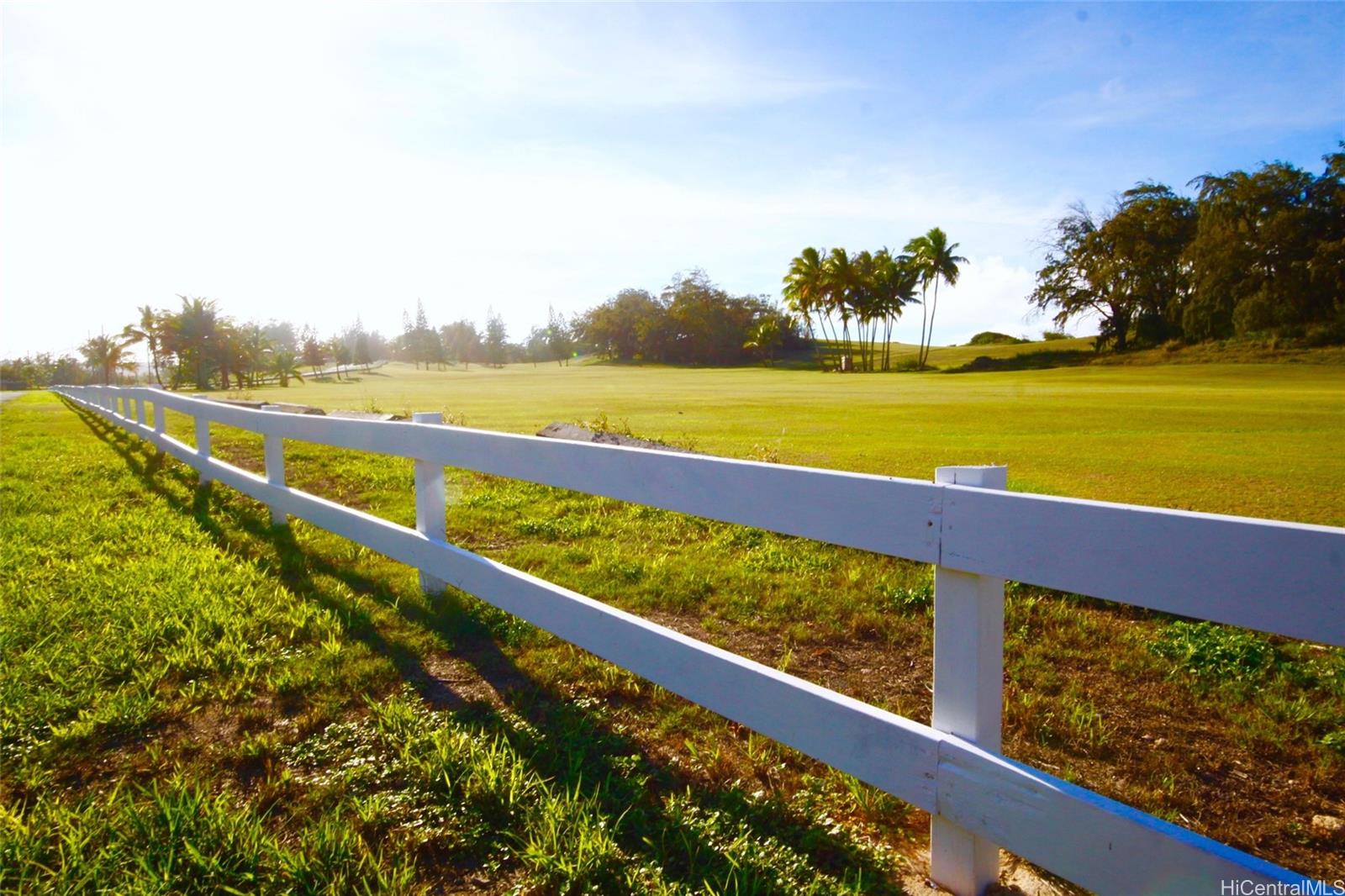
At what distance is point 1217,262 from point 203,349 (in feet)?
237

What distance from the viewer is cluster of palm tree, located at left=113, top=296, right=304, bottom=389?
63.4 metres

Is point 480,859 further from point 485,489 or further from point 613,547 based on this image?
point 485,489

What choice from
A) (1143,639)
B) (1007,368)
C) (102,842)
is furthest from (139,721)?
(1007,368)

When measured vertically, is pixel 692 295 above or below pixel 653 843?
above

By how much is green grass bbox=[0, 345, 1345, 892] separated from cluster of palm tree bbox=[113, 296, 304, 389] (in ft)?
205

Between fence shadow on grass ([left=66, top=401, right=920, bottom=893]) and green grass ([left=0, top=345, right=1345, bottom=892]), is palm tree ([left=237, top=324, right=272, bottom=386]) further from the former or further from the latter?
fence shadow on grass ([left=66, top=401, right=920, bottom=893])

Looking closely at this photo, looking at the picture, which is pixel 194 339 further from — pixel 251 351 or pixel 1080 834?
pixel 1080 834

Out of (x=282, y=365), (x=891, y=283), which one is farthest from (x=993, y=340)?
(x=282, y=365)

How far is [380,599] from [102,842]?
82.8 inches

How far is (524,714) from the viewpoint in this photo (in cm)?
294

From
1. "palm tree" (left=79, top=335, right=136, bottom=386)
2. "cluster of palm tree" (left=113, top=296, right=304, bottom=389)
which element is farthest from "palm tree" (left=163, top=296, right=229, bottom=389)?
"palm tree" (left=79, top=335, right=136, bottom=386)

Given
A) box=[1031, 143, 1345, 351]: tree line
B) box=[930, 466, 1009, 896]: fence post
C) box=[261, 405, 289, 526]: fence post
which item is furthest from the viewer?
box=[1031, 143, 1345, 351]: tree line

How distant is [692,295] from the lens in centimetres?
9581

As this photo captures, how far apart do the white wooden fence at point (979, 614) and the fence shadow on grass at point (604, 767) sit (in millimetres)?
280
